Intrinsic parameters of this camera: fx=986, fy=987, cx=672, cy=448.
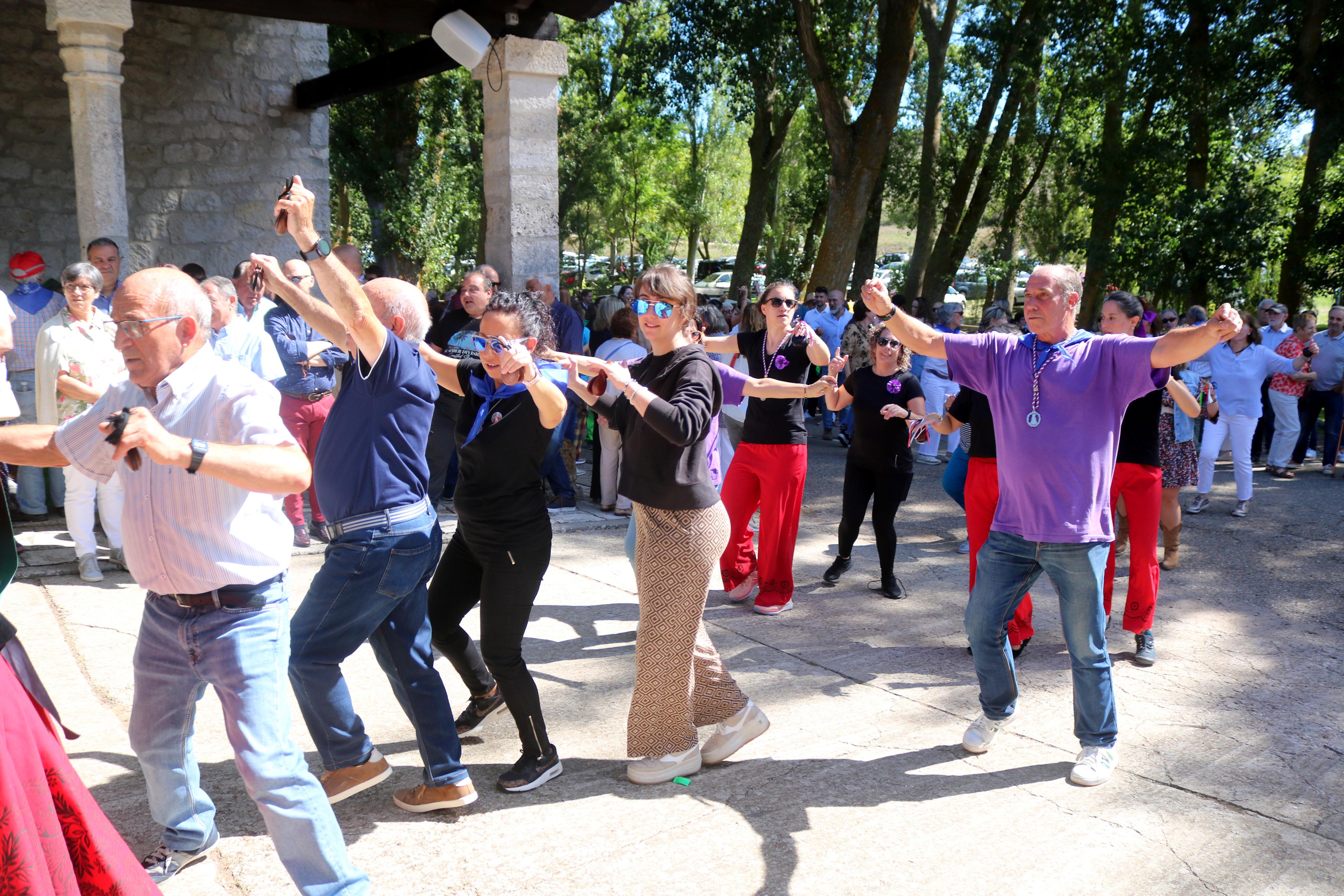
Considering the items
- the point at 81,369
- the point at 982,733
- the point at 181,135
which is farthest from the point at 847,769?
the point at 181,135

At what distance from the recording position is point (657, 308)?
3.63 m

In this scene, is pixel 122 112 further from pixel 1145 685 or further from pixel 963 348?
pixel 1145 685

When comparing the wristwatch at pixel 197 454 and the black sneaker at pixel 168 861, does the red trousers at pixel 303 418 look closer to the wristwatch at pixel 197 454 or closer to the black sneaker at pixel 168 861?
the black sneaker at pixel 168 861

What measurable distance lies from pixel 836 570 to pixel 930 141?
15609 mm

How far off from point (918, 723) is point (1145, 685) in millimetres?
1378

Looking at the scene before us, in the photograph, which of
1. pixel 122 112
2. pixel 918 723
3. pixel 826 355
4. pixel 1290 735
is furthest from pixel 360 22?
pixel 1290 735

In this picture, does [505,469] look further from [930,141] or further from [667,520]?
[930,141]

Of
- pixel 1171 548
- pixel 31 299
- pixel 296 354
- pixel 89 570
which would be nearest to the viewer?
pixel 89 570

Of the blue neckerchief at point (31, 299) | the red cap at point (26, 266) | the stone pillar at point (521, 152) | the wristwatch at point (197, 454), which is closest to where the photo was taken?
the wristwatch at point (197, 454)

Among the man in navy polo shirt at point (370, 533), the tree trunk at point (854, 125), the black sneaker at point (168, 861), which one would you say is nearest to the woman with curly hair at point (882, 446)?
the man in navy polo shirt at point (370, 533)

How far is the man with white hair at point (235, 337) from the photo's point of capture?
5965 millimetres

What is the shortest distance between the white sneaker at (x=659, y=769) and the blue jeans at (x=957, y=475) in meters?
2.93

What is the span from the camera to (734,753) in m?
4.07

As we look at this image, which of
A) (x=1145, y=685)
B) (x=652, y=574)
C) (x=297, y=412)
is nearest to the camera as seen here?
(x=652, y=574)
